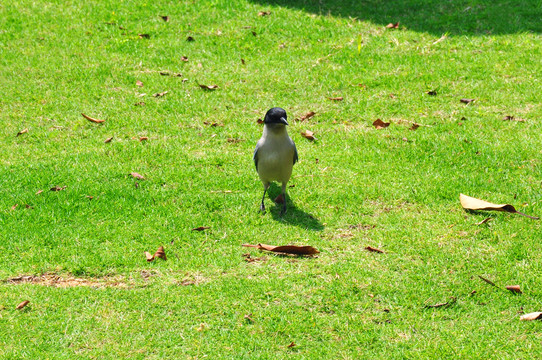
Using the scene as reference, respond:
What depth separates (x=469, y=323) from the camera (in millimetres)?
5496

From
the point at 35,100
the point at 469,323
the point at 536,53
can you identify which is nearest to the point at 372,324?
the point at 469,323

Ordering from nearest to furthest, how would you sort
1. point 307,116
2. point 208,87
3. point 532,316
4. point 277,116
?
point 532,316 < point 277,116 < point 307,116 < point 208,87

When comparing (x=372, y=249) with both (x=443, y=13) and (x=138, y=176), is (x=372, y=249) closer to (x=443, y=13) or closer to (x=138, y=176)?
(x=138, y=176)

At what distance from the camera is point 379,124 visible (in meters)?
9.65

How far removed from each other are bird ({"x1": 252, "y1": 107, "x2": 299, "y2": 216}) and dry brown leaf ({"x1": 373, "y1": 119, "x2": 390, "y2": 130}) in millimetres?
2549

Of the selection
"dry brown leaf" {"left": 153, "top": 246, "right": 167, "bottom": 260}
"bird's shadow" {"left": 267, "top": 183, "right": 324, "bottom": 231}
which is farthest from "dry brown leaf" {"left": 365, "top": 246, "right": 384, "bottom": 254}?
"dry brown leaf" {"left": 153, "top": 246, "right": 167, "bottom": 260}

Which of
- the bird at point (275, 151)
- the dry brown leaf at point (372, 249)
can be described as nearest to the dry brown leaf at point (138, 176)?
the bird at point (275, 151)

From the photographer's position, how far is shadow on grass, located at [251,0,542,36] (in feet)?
41.4

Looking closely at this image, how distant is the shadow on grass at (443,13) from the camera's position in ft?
41.4

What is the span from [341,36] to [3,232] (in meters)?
7.75

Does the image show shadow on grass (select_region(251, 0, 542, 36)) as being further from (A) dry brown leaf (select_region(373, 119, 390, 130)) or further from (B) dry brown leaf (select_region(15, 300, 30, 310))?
(B) dry brown leaf (select_region(15, 300, 30, 310))

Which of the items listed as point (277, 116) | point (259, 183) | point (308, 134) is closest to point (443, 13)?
point (308, 134)

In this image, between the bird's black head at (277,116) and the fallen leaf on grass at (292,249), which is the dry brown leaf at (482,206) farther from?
the bird's black head at (277,116)

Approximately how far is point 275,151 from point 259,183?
98 centimetres
